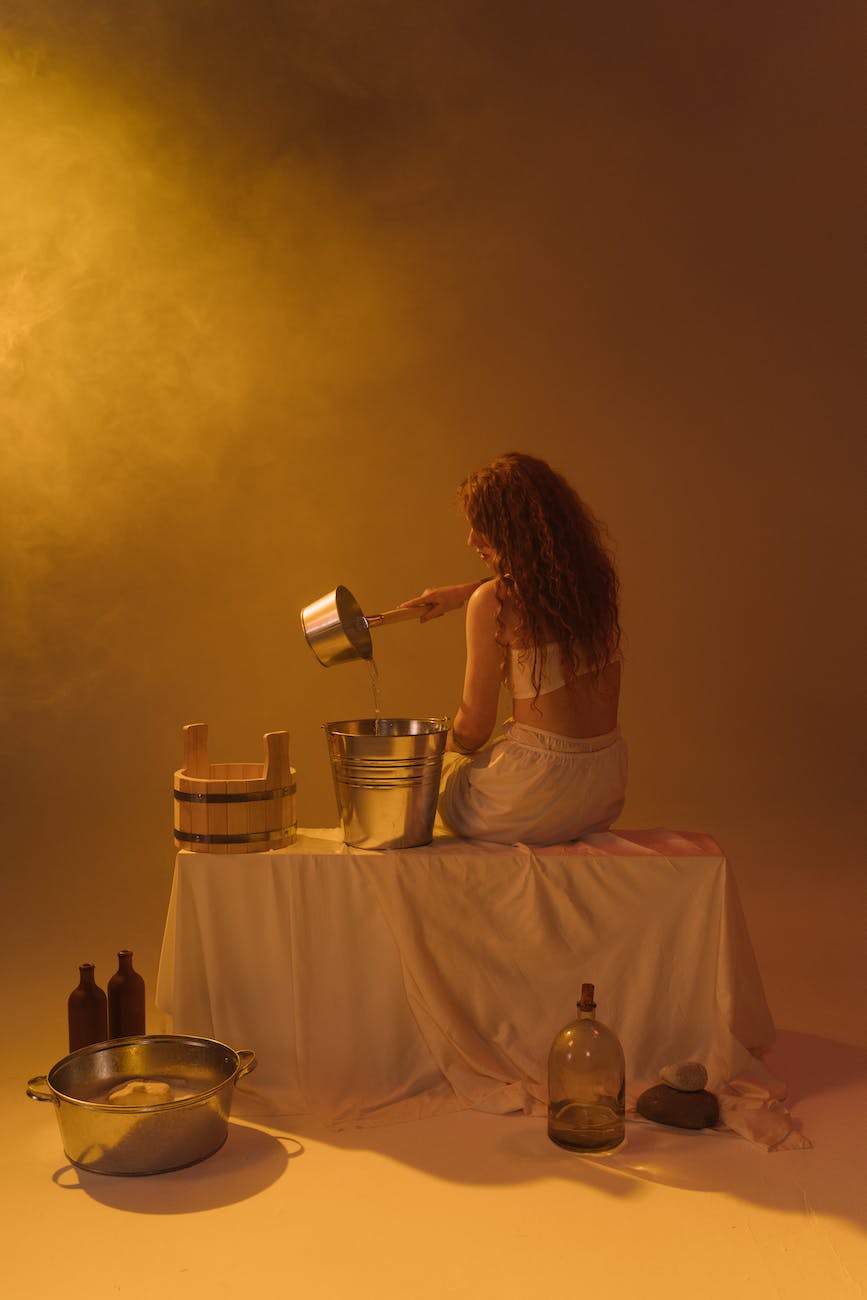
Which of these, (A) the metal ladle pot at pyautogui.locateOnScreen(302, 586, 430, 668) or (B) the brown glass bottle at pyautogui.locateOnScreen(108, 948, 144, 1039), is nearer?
(B) the brown glass bottle at pyautogui.locateOnScreen(108, 948, 144, 1039)

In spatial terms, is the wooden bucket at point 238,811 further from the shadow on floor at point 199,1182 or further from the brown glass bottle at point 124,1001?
the shadow on floor at point 199,1182

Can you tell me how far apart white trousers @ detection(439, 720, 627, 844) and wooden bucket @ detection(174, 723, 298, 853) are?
431 mm

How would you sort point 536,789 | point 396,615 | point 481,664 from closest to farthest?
point 536,789
point 481,664
point 396,615

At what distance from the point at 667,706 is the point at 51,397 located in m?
3.20

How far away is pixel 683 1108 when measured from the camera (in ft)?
8.86

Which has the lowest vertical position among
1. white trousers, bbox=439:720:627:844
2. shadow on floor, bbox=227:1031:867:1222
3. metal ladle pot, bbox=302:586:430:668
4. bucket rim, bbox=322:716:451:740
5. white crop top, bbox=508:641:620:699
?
shadow on floor, bbox=227:1031:867:1222

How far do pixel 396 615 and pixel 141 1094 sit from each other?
133 centimetres

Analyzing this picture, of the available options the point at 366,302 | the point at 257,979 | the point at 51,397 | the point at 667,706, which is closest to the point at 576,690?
the point at 257,979

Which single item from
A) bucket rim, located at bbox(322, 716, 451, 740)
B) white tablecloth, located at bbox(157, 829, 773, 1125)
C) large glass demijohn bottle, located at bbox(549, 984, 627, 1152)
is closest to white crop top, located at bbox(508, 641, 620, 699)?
bucket rim, located at bbox(322, 716, 451, 740)

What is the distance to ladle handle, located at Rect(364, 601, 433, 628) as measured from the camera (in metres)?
3.30

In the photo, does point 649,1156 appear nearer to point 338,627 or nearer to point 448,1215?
point 448,1215

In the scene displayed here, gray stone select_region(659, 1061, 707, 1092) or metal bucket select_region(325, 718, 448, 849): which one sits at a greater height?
metal bucket select_region(325, 718, 448, 849)

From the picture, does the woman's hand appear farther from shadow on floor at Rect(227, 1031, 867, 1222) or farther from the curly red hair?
shadow on floor at Rect(227, 1031, 867, 1222)

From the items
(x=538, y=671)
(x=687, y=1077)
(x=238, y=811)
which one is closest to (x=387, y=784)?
(x=238, y=811)
